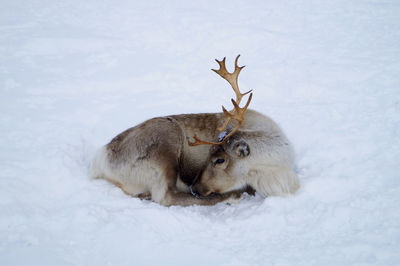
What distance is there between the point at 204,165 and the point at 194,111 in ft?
5.67

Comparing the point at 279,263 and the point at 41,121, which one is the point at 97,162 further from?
the point at 279,263

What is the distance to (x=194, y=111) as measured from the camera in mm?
5293

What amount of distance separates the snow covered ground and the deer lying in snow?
0.18 metres

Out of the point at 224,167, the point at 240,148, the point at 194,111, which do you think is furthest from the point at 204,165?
the point at 194,111

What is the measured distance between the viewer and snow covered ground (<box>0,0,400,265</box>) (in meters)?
2.67

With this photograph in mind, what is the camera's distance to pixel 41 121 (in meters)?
4.67

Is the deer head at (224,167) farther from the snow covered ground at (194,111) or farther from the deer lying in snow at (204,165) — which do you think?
the snow covered ground at (194,111)


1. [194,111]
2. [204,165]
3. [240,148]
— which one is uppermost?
[194,111]

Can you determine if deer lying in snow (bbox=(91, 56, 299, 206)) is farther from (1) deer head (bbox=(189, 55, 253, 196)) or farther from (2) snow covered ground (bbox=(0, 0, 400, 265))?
(2) snow covered ground (bbox=(0, 0, 400, 265))

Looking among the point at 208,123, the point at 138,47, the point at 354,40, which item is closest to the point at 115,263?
the point at 208,123

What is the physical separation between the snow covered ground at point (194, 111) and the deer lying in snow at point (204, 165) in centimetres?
18

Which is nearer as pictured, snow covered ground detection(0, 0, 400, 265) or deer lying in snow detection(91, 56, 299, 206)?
snow covered ground detection(0, 0, 400, 265)

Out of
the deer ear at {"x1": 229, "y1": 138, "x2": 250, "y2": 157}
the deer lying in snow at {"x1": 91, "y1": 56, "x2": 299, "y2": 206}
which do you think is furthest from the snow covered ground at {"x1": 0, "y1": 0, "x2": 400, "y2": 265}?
the deer ear at {"x1": 229, "y1": 138, "x2": 250, "y2": 157}

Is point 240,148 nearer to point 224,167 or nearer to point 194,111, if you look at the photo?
point 224,167
